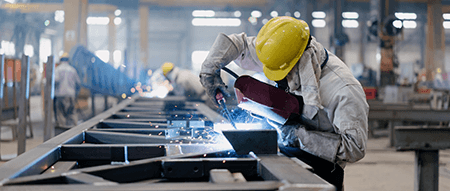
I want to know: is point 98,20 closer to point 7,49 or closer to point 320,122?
point 7,49

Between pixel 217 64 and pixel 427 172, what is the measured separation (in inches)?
65.2

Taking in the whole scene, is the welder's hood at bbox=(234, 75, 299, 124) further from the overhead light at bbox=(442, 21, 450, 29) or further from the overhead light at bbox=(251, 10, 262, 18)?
the overhead light at bbox=(442, 21, 450, 29)

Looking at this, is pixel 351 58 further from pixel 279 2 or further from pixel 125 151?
pixel 125 151

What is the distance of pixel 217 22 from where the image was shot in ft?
60.2

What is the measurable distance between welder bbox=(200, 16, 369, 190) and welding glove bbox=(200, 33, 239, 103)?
231mm

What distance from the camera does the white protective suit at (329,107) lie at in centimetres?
146

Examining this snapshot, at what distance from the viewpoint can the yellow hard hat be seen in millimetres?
1539

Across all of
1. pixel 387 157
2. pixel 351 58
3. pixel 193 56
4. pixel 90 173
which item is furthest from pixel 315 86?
pixel 351 58

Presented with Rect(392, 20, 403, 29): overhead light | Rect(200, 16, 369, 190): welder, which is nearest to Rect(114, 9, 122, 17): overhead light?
Rect(392, 20, 403, 29): overhead light

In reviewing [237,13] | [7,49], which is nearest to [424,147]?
[7,49]

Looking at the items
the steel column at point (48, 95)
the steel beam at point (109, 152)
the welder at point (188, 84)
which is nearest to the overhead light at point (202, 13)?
the welder at point (188, 84)

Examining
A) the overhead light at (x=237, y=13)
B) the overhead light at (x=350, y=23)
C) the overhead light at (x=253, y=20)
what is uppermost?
the overhead light at (x=237, y=13)

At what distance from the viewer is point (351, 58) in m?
19.9

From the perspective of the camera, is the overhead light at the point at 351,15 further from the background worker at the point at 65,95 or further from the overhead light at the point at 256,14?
the background worker at the point at 65,95
